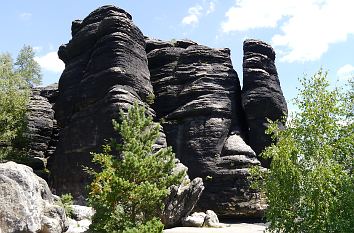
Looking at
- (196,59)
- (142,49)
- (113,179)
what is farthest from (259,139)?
(113,179)

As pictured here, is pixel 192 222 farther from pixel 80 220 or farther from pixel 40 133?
pixel 40 133

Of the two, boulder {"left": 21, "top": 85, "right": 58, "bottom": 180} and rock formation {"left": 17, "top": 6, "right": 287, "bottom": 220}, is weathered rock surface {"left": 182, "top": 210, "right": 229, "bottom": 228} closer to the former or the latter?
rock formation {"left": 17, "top": 6, "right": 287, "bottom": 220}

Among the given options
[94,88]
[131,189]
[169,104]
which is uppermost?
[94,88]

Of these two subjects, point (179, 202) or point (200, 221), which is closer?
point (179, 202)

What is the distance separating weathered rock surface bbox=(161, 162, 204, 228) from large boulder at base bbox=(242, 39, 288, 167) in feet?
39.9

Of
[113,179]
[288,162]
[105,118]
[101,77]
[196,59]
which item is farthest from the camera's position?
[196,59]

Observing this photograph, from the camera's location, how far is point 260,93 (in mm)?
45594

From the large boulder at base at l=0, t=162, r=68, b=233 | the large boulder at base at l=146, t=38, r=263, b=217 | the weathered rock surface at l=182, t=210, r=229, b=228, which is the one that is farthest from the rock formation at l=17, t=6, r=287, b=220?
the large boulder at base at l=0, t=162, r=68, b=233

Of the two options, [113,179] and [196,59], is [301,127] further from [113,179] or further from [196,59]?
[196,59]

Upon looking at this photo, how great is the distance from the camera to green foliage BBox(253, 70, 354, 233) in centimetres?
1282

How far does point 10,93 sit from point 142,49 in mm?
15055

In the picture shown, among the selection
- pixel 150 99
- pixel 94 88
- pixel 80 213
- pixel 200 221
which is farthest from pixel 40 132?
pixel 200 221

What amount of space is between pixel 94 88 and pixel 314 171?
103ft

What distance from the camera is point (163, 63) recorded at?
49531mm
